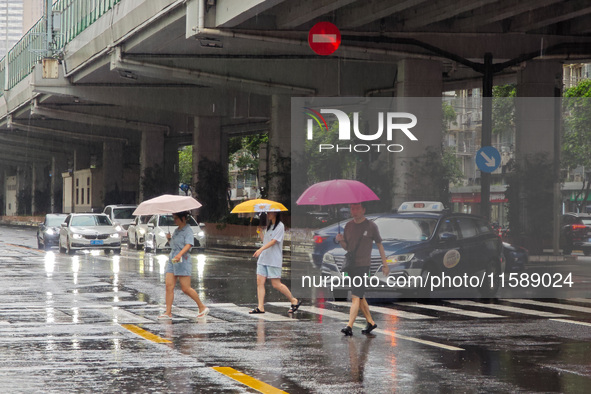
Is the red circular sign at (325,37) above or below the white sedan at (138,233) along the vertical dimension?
above

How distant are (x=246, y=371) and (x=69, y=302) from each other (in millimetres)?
8311

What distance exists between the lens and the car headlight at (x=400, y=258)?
57.4ft

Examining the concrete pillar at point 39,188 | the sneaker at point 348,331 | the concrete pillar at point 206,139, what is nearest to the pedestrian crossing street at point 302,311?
the sneaker at point 348,331

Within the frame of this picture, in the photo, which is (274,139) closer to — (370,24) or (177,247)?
(370,24)

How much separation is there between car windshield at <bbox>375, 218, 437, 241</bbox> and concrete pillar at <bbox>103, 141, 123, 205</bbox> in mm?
62787

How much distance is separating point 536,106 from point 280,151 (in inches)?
543

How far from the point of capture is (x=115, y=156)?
82.0m

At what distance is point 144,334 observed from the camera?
12.8 meters

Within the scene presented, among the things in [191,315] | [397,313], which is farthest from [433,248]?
[191,315]

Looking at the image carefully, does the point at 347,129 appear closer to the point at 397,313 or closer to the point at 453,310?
the point at 397,313

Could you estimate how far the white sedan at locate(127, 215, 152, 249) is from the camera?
39750 mm

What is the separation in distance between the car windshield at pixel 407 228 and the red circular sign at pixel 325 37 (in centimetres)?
1538

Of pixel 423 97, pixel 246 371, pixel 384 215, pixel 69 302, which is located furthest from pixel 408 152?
pixel 246 371

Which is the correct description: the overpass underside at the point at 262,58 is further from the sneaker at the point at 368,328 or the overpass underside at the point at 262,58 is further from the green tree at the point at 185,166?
the green tree at the point at 185,166
